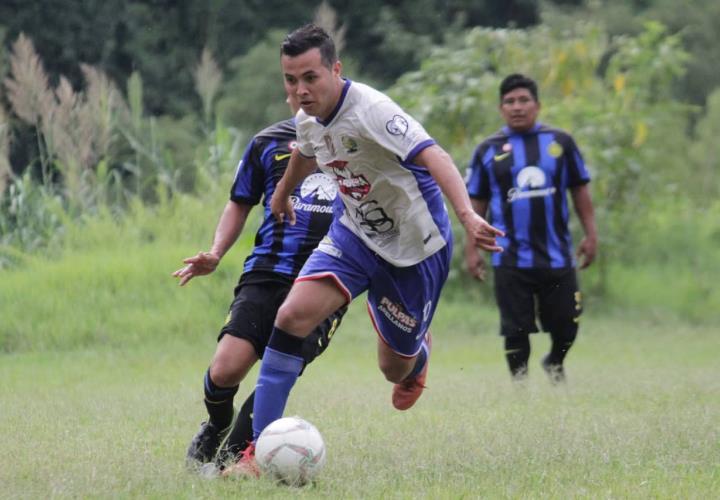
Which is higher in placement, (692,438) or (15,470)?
(15,470)

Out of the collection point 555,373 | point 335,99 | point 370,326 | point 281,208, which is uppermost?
point 335,99

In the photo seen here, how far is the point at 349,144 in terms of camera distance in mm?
5703

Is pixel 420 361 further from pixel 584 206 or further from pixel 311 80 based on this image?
pixel 584 206

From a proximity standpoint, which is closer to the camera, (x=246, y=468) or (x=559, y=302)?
(x=246, y=468)

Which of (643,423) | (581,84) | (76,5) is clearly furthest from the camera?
(76,5)

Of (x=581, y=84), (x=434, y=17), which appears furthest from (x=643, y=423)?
(x=434, y=17)

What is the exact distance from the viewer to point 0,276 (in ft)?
44.5

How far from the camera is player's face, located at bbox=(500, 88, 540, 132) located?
30.5 feet

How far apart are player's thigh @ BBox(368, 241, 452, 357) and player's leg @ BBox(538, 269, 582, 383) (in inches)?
123

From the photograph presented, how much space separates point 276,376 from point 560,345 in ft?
13.5

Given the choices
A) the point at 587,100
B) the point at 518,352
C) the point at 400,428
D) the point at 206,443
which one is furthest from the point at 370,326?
the point at 206,443

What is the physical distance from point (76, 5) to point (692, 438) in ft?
80.0

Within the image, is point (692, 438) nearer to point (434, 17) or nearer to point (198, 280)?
point (198, 280)

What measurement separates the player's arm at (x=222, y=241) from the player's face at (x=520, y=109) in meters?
3.34
